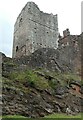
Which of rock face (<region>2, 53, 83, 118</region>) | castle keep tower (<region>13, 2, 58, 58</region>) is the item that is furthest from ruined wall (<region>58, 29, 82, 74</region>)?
castle keep tower (<region>13, 2, 58, 58</region>)

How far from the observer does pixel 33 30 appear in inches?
1927

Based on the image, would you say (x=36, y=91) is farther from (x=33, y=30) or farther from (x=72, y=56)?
(x=33, y=30)

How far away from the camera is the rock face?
24453 mm

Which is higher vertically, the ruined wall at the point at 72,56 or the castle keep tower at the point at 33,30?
the castle keep tower at the point at 33,30

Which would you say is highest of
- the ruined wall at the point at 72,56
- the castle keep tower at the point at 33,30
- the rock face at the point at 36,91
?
the castle keep tower at the point at 33,30

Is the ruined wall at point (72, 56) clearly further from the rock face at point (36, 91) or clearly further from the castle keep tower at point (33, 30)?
the castle keep tower at point (33, 30)

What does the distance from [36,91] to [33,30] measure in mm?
23252

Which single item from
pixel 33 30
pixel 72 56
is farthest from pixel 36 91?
pixel 33 30

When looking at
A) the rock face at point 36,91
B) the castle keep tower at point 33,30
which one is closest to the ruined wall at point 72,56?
the rock face at point 36,91

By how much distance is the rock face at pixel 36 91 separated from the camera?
24453 millimetres

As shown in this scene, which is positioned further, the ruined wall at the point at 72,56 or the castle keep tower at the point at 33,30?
the castle keep tower at the point at 33,30

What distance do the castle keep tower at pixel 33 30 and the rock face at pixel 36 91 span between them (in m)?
16.5

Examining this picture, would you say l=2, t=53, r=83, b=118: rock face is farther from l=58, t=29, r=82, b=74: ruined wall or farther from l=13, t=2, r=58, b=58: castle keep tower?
l=13, t=2, r=58, b=58: castle keep tower

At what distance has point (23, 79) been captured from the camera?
90.4 ft
